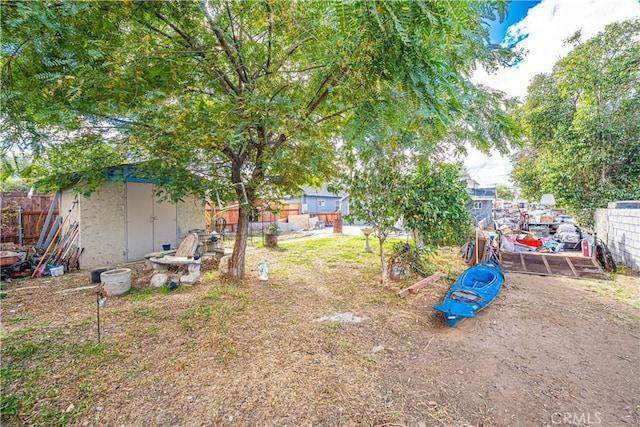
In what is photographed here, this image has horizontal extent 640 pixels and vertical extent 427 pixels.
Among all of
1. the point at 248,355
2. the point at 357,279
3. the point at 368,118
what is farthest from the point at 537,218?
the point at 248,355

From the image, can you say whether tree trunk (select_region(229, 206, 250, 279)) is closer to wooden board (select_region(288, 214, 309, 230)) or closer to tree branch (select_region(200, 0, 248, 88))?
tree branch (select_region(200, 0, 248, 88))

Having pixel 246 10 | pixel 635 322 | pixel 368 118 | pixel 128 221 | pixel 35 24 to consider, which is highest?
pixel 246 10

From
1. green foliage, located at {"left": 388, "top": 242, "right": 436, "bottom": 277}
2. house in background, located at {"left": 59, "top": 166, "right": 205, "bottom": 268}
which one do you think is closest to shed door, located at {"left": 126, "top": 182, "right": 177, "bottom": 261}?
house in background, located at {"left": 59, "top": 166, "right": 205, "bottom": 268}

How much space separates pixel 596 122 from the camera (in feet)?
28.0

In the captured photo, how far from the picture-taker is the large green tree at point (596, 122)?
8500mm

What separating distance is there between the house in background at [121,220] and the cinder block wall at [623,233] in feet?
34.9

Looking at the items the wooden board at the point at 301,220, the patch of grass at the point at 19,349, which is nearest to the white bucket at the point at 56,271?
the patch of grass at the point at 19,349

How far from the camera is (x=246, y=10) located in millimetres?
3334

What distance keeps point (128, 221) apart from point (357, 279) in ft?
21.1

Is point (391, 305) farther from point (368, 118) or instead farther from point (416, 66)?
point (416, 66)

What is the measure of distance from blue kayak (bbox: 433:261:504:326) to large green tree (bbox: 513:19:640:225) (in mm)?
7349

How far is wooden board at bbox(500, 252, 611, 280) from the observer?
5.93 m

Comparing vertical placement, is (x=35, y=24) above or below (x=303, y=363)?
above

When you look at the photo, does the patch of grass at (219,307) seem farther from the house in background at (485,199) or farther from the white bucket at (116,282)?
the house in background at (485,199)
